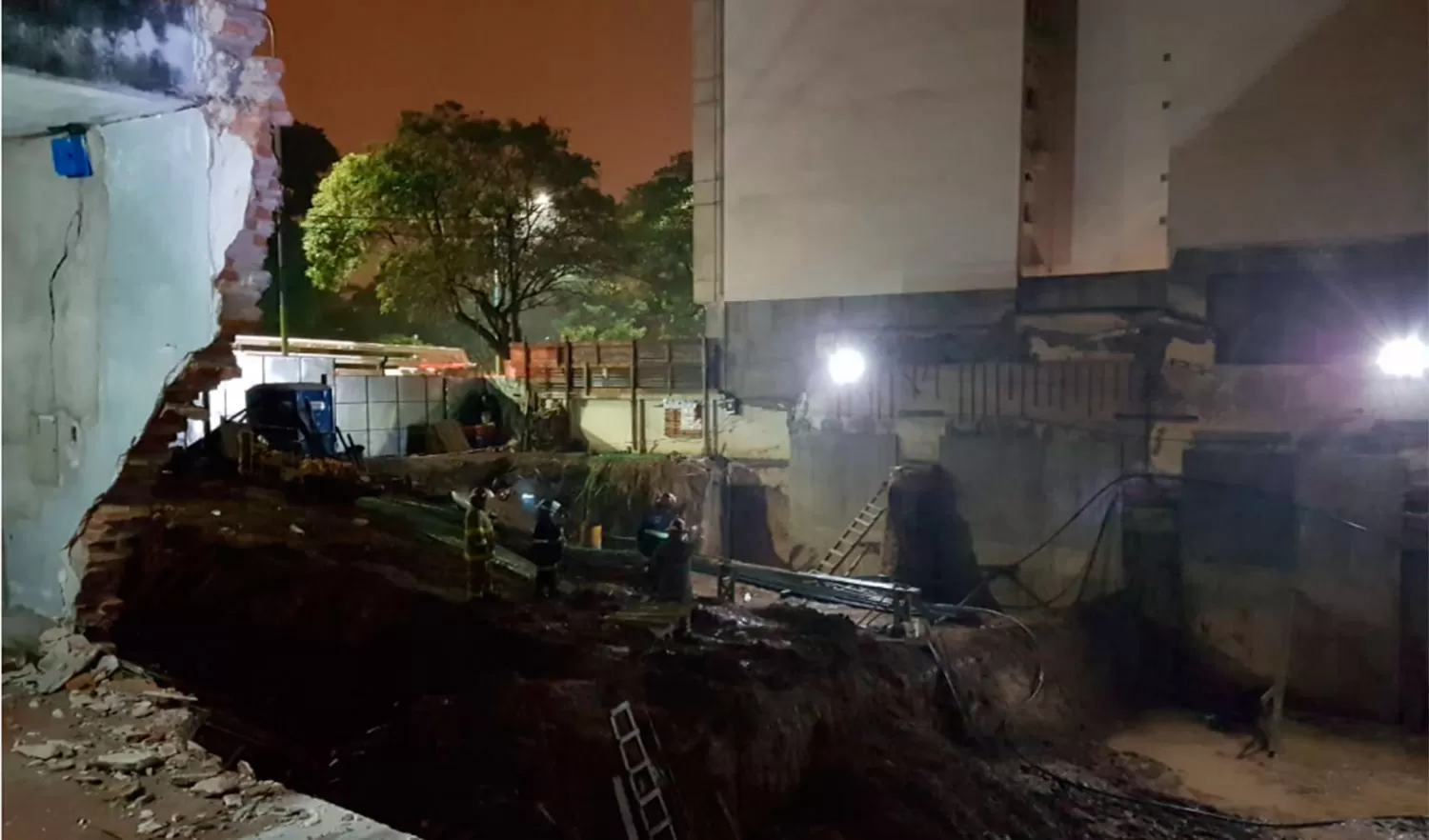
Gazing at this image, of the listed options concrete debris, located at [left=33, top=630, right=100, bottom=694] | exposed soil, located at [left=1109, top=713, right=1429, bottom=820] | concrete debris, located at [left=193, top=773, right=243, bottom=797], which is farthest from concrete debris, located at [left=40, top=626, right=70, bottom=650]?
exposed soil, located at [left=1109, top=713, right=1429, bottom=820]

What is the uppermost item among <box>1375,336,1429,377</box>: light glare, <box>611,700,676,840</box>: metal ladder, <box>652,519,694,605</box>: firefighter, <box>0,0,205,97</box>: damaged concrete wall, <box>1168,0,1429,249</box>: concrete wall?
<box>1168,0,1429,249</box>: concrete wall

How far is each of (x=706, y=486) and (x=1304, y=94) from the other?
11.0 m

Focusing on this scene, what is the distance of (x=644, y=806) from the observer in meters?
6.50

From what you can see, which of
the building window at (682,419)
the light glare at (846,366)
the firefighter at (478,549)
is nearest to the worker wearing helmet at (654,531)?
the firefighter at (478,549)

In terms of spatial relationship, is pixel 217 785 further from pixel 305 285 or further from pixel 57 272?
pixel 305 285

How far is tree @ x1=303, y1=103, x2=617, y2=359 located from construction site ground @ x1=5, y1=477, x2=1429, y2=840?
13.2 meters

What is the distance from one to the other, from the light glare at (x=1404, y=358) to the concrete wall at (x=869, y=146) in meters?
4.76

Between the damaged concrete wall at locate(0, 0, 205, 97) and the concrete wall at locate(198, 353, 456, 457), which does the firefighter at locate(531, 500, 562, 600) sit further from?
the concrete wall at locate(198, 353, 456, 457)

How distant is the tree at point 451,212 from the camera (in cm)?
2391

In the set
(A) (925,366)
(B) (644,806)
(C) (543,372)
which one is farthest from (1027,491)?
(C) (543,372)

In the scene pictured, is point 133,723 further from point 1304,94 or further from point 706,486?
point 1304,94

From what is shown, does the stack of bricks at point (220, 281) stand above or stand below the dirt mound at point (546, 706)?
above

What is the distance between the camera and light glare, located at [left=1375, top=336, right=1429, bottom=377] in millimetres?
11102

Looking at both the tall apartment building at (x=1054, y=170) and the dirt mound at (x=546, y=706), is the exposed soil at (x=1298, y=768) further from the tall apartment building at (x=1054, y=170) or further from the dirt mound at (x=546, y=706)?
the tall apartment building at (x=1054, y=170)
